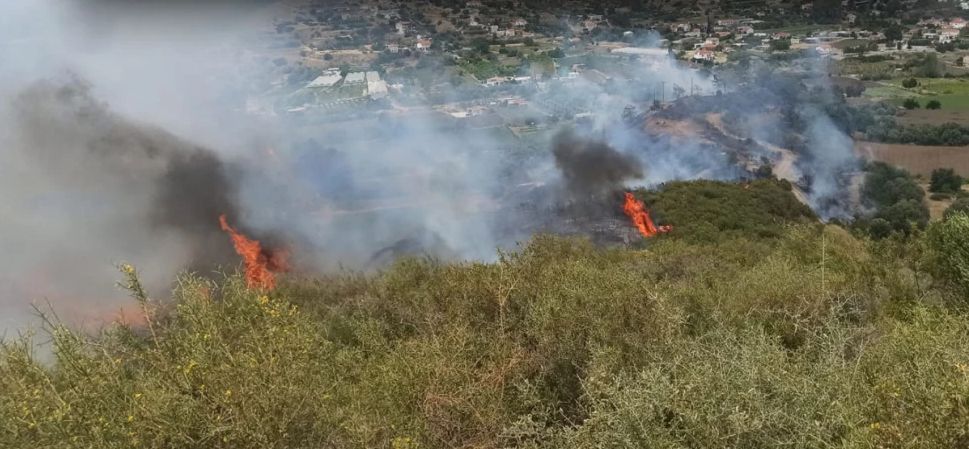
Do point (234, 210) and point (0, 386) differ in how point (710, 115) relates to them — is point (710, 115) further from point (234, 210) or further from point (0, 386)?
point (0, 386)

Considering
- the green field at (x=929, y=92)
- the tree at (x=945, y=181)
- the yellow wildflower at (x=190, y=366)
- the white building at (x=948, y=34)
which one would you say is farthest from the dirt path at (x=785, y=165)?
A: the yellow wildflower at (x=190, y=366)

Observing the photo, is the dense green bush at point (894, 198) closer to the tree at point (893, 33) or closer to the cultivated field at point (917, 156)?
the cultivated field at point (917, 156)

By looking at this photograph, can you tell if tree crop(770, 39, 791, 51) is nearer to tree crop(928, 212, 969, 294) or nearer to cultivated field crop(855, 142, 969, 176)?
cultivated field crop(855, 142, 969, 176)

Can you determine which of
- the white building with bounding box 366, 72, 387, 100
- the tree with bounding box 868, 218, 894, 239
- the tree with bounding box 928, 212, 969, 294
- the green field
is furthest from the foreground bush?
the green field

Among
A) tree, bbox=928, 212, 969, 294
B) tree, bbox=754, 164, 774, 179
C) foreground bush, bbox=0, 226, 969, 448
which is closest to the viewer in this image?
foreground bush, bbox=0, 226, 969, 448

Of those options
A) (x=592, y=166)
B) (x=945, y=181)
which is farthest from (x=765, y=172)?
(x=592, y=166)
